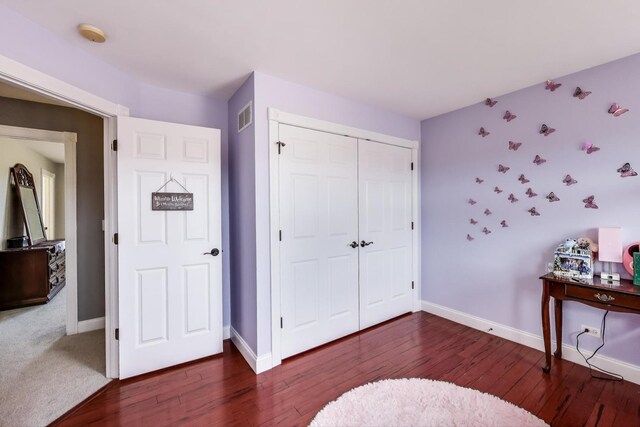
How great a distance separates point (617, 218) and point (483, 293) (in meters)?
1.28

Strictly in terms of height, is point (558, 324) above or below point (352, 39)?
below

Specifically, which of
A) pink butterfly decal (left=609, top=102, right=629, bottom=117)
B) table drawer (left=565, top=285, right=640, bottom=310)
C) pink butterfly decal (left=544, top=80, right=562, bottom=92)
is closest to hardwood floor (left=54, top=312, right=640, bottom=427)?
table drawer (left=565, top=285, right=640, bottom=310)

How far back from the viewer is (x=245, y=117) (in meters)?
2.38

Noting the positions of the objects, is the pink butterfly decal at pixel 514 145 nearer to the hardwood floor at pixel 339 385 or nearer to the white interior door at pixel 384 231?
the white interior door at pixel 384 231

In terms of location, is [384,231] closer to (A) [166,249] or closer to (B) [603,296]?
(B) [603,296]

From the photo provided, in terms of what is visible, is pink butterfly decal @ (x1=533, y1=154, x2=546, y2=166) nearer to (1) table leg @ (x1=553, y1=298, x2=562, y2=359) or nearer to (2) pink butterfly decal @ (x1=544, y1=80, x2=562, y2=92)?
(2) pink butterfly decal @ (x1=544, y1=80, x2=562, y2=92)

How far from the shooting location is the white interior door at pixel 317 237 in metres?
2.39

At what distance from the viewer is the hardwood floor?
1721 mm

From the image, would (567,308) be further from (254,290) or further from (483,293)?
(254,290)

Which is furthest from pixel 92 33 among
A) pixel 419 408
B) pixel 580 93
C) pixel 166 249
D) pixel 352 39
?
pixel 580 93

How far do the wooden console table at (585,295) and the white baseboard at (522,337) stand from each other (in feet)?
0.39

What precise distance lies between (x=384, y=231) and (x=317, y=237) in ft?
3.13

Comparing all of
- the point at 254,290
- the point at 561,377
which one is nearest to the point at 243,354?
the point at 254,290

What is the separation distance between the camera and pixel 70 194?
2895mm
